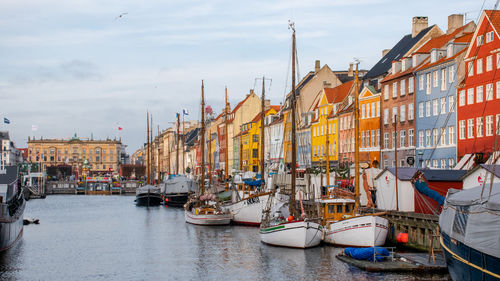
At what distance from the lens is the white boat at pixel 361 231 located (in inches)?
1656

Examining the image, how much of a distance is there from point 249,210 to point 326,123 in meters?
33.3

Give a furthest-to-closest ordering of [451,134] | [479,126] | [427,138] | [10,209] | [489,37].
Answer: [427,138]
[451,134]
[479,126]
[489,37]
[10,209]

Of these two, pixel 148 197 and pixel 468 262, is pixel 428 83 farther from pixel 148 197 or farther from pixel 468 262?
pixel 148 197

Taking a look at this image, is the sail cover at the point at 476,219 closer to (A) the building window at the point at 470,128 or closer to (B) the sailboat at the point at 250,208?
(B) the sailboat at the point at 250,208

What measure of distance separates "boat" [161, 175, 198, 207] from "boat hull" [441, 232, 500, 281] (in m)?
77.9

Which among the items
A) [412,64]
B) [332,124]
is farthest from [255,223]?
[332,124]

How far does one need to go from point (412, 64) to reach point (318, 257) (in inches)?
1477

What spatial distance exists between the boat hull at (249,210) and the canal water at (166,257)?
154cm

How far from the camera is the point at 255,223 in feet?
Answer: 209

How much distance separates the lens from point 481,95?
197ft

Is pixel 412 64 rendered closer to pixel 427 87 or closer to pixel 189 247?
pixel 427 87

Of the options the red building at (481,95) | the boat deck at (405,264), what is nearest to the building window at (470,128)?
the red building at (481,95)

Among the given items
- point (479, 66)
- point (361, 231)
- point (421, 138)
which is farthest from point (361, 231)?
point (421, 138)

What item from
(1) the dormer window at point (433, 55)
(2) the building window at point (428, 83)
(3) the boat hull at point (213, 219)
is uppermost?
(1) the dormer window at point (433, 55)
